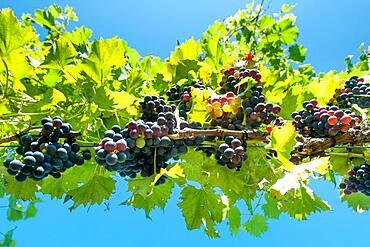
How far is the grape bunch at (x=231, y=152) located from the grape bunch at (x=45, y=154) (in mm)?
584

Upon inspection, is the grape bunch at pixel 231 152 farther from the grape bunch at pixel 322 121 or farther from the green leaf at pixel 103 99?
the green leaf at pixel 103 99

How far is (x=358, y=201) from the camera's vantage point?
8.90ft

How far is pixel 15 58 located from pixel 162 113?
2.18 feet

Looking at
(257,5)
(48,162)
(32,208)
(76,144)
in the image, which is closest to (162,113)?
(76,144)

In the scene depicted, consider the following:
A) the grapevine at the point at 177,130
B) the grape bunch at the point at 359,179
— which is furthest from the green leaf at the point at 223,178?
the grape bunch at the point at 359,179

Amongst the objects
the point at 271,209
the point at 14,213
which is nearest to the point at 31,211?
the point at 14,213

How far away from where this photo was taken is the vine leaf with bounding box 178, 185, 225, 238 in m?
2.13

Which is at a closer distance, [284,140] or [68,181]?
[284,140]

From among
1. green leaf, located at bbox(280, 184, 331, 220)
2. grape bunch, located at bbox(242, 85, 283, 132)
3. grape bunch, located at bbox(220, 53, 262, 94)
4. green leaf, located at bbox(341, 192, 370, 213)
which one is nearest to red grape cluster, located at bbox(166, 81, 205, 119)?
grape bunch, located at bbox(220, 53, 262, 94)

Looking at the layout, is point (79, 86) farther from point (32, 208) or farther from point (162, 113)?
point (32, 208)

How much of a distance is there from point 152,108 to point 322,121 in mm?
809

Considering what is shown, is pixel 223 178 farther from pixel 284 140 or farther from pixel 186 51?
pixel 186 51

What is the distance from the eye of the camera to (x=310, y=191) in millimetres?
1775

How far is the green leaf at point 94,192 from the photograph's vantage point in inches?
77.7
